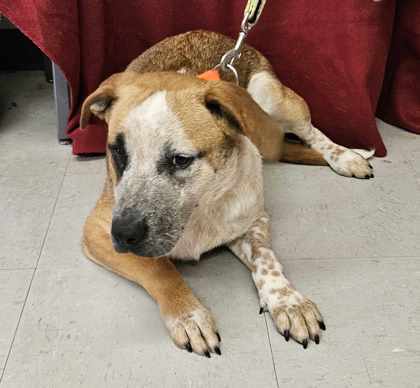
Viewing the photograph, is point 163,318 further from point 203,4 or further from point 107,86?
point 203,4

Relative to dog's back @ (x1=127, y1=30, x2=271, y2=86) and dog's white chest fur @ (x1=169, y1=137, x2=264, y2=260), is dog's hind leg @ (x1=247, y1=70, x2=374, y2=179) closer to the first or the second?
dog's back @ (x1=127, y1=30, x2=271, y2=86)

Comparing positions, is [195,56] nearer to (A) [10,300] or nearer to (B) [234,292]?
(B) [234,292]

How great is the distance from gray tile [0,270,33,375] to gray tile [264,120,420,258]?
0.99 m

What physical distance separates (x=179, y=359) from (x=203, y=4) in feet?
5.83

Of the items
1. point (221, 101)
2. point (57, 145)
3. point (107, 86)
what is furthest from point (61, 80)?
point (221, 101)

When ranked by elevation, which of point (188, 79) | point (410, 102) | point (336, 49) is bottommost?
point (410, 102)

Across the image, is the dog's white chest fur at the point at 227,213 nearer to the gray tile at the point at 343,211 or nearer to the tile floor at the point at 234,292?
the tile floor at the point at 234,292

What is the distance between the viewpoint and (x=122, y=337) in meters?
1.70

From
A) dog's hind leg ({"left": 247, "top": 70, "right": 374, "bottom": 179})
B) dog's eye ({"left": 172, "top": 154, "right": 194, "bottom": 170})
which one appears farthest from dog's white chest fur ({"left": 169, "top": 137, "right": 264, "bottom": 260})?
dog's hind leg ({"left": 247, "top": 70, "right": 374, "bottom": 179})

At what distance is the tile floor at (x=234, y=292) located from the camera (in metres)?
1.59

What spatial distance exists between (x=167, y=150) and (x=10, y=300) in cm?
85

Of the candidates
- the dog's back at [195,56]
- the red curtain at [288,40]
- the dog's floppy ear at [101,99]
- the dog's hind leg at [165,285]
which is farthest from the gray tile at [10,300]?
the dog's back at [195,56]

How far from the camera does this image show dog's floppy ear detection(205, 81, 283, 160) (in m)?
1.57

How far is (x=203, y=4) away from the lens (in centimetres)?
260
